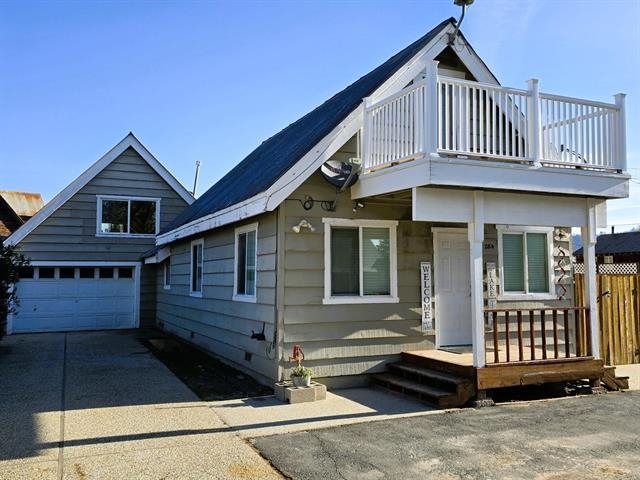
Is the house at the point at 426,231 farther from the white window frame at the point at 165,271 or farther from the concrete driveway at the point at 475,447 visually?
the white window frame at the point at 165,271

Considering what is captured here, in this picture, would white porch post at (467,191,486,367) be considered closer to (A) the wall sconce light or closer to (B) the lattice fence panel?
(A) the wall sconce light

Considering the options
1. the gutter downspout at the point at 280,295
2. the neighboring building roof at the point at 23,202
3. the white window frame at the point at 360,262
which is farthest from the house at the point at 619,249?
the neighboring building roof at the point at 23,202

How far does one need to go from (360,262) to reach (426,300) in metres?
1.27

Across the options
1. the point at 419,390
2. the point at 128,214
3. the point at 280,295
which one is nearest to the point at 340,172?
the point at 280,295

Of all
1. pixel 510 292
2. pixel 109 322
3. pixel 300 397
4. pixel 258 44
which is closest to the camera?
pixel 300 397

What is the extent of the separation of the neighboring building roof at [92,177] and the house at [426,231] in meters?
9.03

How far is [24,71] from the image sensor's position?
12.9 m

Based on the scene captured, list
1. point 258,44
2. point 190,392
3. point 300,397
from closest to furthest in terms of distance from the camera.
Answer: point 300,397 < point 190,392 < point 258,44

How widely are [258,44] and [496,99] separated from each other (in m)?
4.93

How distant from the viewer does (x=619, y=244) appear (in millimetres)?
32031

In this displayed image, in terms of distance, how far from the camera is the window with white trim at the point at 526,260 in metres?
9.34

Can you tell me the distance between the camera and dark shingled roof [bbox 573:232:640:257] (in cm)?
3067

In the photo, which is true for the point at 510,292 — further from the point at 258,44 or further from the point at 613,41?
the point at 258,44

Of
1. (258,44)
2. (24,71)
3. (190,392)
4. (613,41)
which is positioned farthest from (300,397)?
(24,71)
